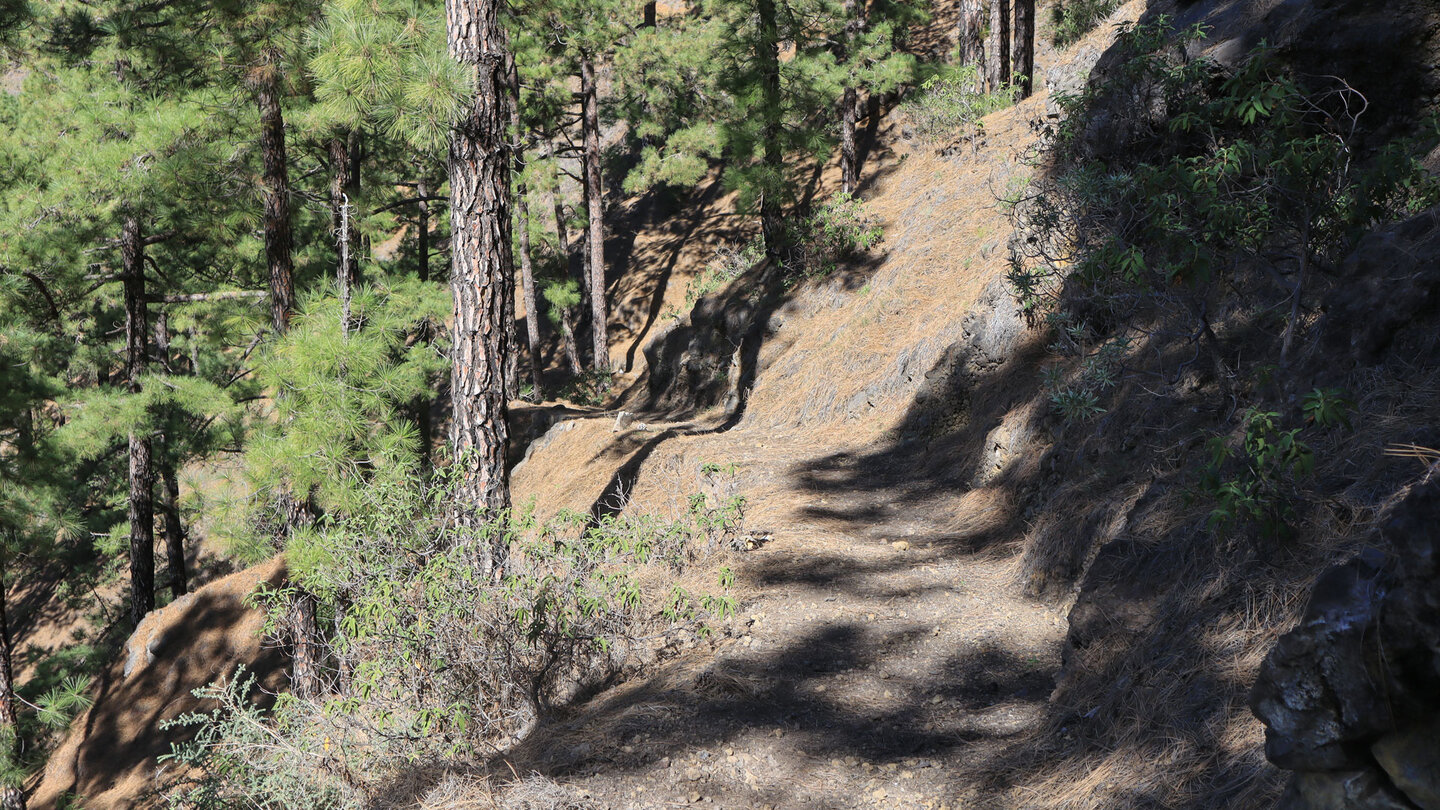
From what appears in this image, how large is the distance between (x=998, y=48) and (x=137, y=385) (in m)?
15.4

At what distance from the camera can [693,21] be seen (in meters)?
22.9

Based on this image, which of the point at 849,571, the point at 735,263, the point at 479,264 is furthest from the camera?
the point at 735,263

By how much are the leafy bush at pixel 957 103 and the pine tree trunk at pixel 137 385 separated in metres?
12.8

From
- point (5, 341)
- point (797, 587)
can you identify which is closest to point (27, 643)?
point (5, 341)

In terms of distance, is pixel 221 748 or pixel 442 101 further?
pixel 442 101

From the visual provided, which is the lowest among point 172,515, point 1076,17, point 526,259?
point 172,515

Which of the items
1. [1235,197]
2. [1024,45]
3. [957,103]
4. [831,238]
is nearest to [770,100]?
[831,238]

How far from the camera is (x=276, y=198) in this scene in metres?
9.66

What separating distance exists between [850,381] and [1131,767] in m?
8.42

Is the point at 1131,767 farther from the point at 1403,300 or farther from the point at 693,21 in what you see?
the point at 693,21

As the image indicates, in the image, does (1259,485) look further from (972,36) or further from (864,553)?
(972,36)

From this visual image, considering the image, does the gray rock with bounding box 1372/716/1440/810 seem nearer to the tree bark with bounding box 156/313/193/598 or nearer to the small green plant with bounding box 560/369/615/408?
the tree bark with bounding box 156/313/193/598

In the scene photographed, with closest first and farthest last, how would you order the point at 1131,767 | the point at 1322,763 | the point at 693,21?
1. the point at 1322,763
2. the point at 1131,767
3. the point at 693,21

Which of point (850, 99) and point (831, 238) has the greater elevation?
point (850, 99)
